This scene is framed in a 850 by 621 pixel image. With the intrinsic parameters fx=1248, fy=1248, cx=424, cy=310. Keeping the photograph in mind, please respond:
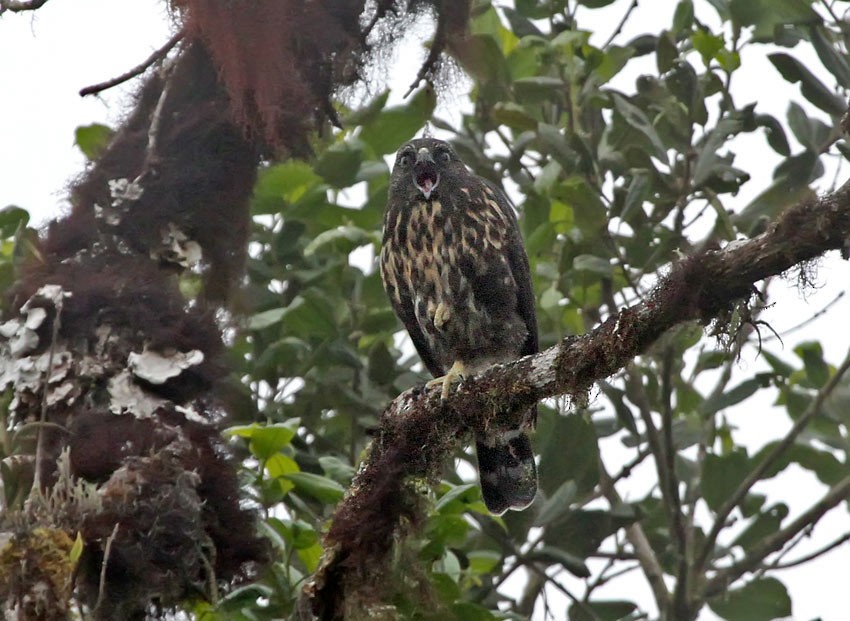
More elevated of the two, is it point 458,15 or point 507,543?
point 458,15

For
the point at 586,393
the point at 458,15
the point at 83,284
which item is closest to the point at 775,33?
the point at 458,15

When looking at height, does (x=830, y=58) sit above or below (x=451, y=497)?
above

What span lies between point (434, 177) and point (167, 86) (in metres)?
0.95

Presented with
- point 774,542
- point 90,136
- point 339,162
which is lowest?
point 774,542

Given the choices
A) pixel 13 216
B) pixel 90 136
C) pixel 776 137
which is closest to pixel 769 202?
pixel 776 137

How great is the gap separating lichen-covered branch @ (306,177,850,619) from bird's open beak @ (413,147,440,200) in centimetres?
94

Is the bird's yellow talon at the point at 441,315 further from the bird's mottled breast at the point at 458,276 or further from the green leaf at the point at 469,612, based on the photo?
the green leaf at the point at 469,612

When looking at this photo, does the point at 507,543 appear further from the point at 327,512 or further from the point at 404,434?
the point at 404,434

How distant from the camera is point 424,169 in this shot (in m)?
3.81

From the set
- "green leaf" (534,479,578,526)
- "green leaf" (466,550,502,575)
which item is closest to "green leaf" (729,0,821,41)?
"green leaf" (534,479,578,526)

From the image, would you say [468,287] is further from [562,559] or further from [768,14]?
[768,14]

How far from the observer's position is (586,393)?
2.62m

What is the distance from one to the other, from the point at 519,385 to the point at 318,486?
0.51 metres

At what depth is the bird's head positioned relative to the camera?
3.79 m
